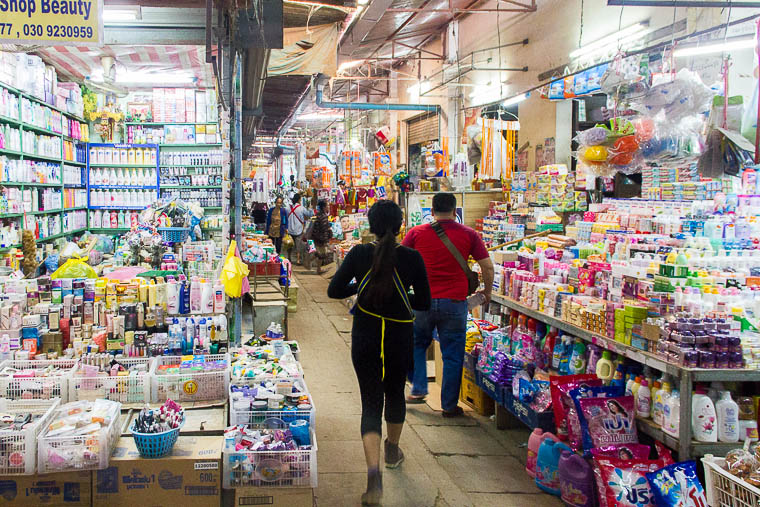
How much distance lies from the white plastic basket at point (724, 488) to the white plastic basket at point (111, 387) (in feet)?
10.6

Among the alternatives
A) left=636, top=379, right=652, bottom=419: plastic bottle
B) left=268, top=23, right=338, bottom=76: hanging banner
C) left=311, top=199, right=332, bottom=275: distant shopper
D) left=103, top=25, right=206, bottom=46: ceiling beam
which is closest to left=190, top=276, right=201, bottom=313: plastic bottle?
left=103, top=25, right=206, bottom=46: ceiling beam

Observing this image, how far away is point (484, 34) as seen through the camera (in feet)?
50.7

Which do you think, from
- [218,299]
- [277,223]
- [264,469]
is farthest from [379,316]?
[277,223]

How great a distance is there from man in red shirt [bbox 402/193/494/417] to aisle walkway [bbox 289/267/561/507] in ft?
1.57

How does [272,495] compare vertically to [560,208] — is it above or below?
below

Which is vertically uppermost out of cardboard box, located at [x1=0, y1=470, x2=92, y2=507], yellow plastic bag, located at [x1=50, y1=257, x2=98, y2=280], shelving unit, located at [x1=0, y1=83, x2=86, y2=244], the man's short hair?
shelving unit, located at [x1=0, y1=83, x2=86, y2=244]

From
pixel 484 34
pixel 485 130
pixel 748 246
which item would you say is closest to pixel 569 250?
pixel 748 246

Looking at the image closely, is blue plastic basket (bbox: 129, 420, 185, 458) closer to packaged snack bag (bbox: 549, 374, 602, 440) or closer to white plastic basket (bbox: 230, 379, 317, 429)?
white plastic basket (bbox: 230, 379, 317, 429)

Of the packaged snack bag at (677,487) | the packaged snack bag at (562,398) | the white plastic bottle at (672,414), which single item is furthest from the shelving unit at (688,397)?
the packaged snack bag at (562,398)

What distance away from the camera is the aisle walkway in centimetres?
425

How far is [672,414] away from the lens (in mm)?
3781

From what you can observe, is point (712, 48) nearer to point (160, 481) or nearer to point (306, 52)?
point (306, 52)

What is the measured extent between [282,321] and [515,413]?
3690 millimetres

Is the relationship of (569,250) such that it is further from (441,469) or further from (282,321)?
(282,321)
